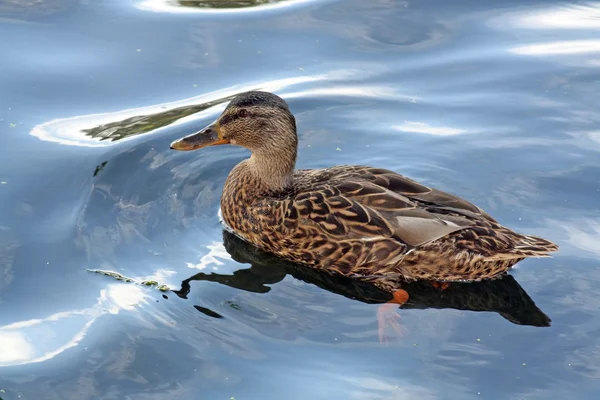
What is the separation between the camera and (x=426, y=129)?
376 inches

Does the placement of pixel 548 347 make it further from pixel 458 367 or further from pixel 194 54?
pixel 194 54

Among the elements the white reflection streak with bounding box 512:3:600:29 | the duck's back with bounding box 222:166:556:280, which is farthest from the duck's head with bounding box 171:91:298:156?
the white reflection streak with bounding box 512:3:600:29

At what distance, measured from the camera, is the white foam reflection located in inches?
256

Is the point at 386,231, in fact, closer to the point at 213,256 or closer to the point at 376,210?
the point at 376,210

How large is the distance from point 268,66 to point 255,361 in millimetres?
5146

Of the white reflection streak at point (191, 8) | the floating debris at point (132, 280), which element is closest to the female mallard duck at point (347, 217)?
the floating debris at point (132, 280)

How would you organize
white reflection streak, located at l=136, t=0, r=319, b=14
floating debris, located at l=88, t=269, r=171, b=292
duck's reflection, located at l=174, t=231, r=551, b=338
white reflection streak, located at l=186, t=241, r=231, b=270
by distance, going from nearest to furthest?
duck's reflection, located at l=174, t=231, r=551, b=338 < floating debris, located at l=88, t=269, r=171, b=292 < white reflection streak, located at l=186, t=241, r=231, b=270 < white reflection streak, located at l=136, t=0, r=319, b=14

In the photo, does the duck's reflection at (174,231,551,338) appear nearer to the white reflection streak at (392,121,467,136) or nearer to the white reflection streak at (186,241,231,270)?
the white reflection streak at (186,241,231,270)

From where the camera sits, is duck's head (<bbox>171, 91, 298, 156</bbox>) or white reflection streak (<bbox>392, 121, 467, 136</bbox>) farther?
white reflection streak (<bbox>392, 121, 467, 136</bbox>)

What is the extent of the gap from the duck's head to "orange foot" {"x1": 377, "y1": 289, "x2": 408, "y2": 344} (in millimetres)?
1630

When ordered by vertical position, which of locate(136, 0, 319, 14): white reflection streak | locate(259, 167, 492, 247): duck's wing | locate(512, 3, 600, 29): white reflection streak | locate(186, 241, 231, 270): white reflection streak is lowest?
locate(186, 241, 231, 270): white reflection streak

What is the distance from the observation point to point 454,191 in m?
8.54

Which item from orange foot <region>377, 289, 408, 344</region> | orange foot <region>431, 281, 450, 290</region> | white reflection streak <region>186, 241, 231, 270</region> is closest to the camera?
orange foot <region>377, 289, 408, 344</region>

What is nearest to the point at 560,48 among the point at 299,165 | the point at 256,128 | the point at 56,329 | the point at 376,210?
the point at 299,165
